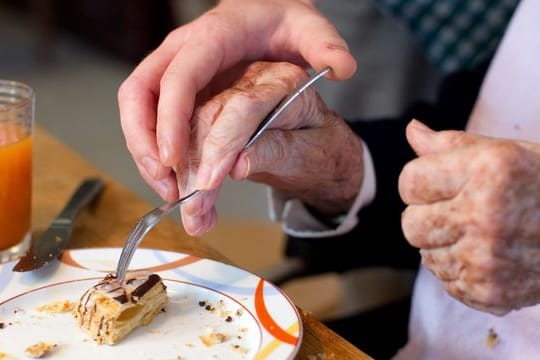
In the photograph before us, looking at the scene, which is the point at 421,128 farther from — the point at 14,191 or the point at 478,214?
the point at 14,191

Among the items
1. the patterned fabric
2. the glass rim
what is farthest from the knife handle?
the patterned fabric

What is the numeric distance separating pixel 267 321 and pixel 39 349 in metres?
0.19

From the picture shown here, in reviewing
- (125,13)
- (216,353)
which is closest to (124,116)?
(216,353)

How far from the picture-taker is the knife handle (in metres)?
0.92

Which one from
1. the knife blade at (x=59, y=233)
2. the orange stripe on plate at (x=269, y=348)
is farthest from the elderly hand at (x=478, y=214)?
the knife blade at (x=59, y=233)

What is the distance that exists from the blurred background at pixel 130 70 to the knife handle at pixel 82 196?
27 centimetres

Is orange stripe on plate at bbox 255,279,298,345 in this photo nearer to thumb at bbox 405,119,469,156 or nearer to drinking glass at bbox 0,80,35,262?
thumb at bbox 405,119,469,156

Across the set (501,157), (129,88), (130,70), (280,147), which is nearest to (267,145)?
(280,147)

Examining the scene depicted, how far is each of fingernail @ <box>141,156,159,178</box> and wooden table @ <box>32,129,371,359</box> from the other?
0.39 ft

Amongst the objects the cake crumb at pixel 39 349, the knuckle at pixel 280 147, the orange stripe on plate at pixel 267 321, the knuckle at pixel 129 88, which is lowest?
the cake crumb at pixel 39 349

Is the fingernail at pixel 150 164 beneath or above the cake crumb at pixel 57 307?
above

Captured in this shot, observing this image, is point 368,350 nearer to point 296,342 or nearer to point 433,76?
point 296,342

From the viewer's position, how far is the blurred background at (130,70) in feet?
6.04

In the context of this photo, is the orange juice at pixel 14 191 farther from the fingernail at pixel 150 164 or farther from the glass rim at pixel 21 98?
the fingernail at pixel 150 164
